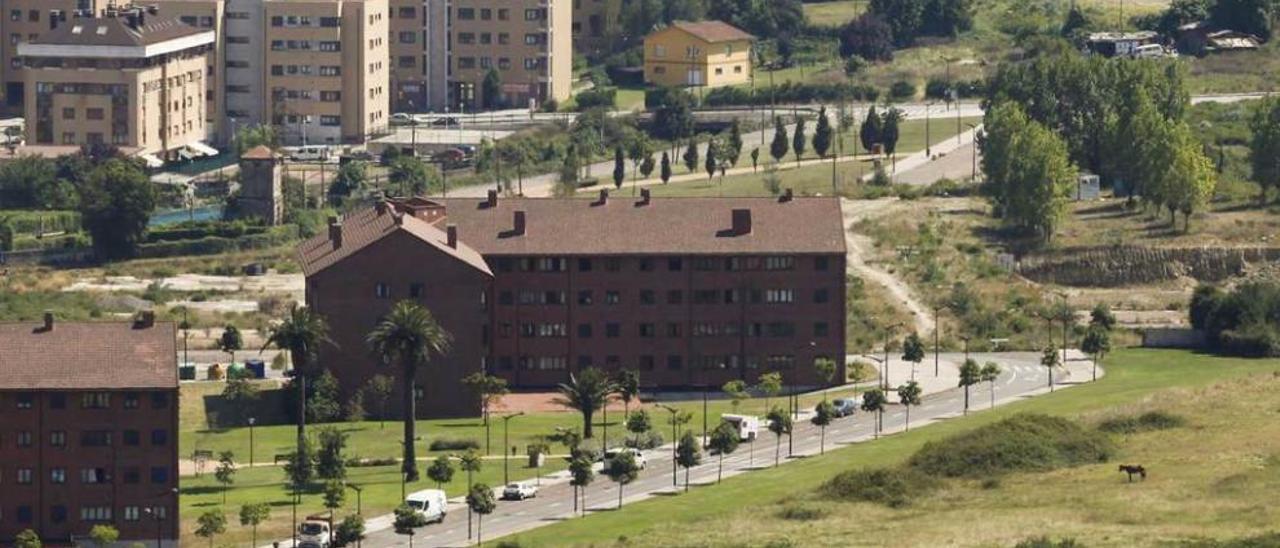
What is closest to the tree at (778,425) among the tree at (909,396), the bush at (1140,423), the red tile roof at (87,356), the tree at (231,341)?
the tree at (909,396)

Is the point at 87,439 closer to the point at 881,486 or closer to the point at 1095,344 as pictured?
the point at 881,486

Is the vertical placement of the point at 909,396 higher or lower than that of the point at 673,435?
higher

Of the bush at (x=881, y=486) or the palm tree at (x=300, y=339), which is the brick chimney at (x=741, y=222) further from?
the bush at (x=881, y=486)

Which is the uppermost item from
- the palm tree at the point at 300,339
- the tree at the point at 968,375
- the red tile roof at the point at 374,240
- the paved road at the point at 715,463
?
the red tile roof at the point at 374,240

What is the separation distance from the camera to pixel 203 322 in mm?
194000

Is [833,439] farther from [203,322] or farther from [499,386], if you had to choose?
[203,322]

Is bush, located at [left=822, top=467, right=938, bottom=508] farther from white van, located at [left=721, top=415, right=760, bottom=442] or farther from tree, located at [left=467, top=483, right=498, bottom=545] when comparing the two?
tree, located at [left=467, top=483, right=498, bottom=545]

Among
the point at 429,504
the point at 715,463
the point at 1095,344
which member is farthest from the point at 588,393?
the point at 1095,344

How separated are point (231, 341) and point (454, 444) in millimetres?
21467

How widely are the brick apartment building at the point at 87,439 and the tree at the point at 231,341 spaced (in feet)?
112

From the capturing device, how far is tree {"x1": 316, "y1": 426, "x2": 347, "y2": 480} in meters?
152

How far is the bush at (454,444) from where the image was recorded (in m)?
162

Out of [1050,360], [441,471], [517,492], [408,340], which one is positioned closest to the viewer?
[517,492]

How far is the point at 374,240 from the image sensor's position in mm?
174250
